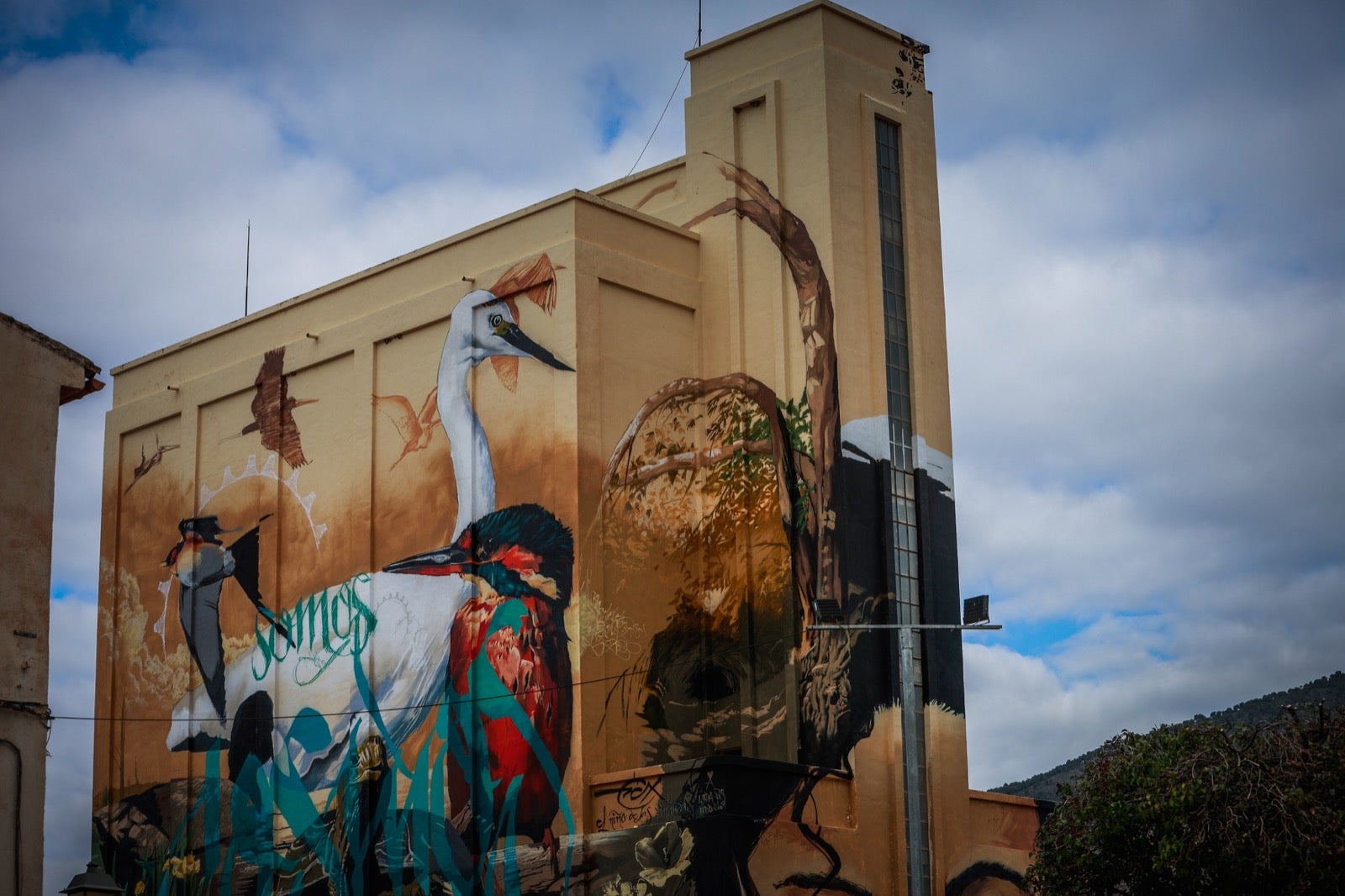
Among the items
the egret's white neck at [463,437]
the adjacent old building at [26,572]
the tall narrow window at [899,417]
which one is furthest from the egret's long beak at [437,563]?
the adjacent old building at [26,572]

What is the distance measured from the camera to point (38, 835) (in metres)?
17.4

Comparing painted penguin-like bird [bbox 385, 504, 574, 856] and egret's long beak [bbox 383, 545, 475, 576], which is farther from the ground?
egret's long beak [bbox 383, 545, 475, 576]

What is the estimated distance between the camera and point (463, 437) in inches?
Answer: 1109

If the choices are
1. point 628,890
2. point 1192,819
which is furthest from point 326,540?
point 1192,819

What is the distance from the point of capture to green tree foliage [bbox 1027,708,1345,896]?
18688 mm

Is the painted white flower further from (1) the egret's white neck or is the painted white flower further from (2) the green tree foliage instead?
(1) the egret's white neck

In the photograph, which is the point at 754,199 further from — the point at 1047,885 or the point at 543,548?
the point at 1047,885

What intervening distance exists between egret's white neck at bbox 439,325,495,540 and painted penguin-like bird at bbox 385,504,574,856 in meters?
0.31

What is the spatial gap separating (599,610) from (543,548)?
130 cm

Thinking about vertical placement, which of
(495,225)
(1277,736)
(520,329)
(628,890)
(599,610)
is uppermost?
(495,225)

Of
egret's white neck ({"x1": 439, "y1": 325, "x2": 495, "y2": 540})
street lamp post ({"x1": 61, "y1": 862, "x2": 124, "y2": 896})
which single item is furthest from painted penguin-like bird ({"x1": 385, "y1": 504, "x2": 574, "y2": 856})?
street lamp post ({"x1": 61, "y1": 862, "x2": 124, "y2": 896})

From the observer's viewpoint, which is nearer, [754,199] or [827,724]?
[827,724]

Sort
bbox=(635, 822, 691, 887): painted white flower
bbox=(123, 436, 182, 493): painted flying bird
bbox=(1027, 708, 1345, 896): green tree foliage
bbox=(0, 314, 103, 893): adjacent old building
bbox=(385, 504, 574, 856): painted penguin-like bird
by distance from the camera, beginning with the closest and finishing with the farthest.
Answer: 1. bbox=(0, 314, 103, 893): adjacent old building
2. bbox=(1027, 708, 1345, 896): green tree foliage
3. bbox=(635, 822, 691, 887): painted white flower
4. bbox=(385, 504, 574, 856): painted penguin-like bird
5. bbox=(123, 436, 182, 493): painted flying bird

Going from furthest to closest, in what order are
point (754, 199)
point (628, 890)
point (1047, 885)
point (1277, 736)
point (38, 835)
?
point (754, 199) → point (628, 890) → point (1047, 885) → point (1277, 736) → point (38, 835)
